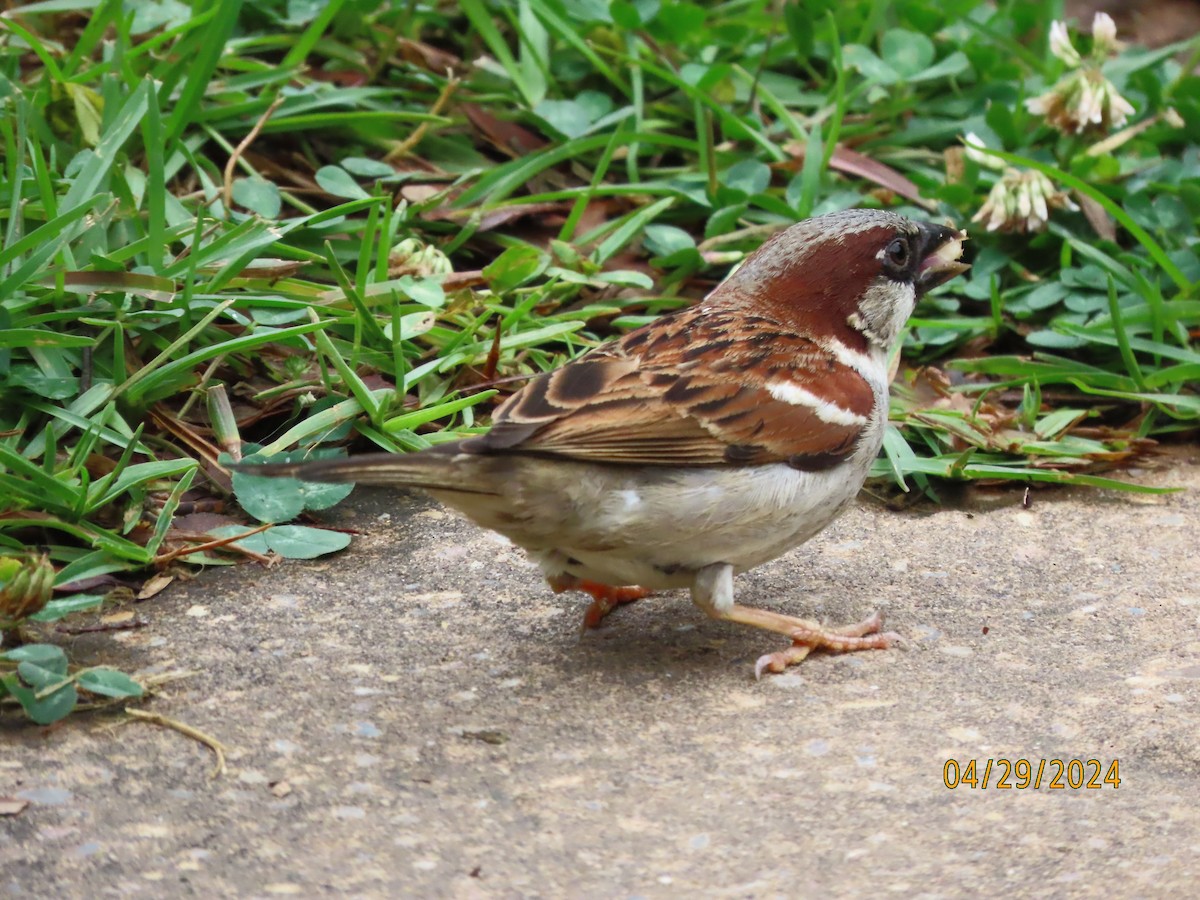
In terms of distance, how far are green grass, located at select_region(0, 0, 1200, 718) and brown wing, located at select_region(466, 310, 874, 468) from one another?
0.87 m

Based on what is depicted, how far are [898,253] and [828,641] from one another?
1.19 m

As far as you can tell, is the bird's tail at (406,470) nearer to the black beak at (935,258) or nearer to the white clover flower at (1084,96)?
the black beak at (935,258)

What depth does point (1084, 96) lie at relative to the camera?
554cm

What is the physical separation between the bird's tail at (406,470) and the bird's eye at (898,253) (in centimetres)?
147

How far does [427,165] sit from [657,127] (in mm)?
1035

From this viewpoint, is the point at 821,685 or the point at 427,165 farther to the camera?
the point at 427,165

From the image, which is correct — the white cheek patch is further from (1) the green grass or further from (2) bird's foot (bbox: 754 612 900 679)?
(1) the green grass

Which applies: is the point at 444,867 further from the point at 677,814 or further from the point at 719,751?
the point at 719,751

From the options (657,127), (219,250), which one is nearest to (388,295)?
(219,250)

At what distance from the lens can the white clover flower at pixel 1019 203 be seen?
5477 millimetres

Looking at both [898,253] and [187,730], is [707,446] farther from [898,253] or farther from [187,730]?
[187,730]

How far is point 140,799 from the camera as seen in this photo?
115 inches

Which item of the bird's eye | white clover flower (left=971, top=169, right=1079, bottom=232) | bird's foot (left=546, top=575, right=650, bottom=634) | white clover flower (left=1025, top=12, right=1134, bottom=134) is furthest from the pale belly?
white clover flower (left=1025, top=12, right=1134, bottom=134)

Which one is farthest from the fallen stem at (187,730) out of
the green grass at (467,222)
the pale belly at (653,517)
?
the pale belly at (653,517)
